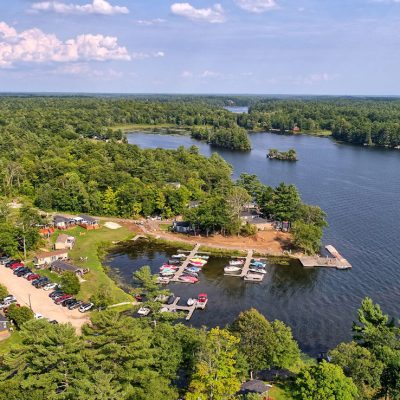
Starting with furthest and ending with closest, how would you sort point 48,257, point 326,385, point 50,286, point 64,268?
point 48,257, point 64,268, point 50,286, point 326,385

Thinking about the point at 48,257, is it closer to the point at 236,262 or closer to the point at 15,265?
the point at 15,265

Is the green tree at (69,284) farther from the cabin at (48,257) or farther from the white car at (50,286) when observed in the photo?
the cabin at (48,257)

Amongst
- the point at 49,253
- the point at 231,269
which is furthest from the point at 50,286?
the point at 231,269

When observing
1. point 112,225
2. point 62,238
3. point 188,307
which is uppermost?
point 62,238

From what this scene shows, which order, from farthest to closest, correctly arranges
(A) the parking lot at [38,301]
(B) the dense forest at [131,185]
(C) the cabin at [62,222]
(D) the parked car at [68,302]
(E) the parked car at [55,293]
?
(C) the cabin at [62,222] → (B) the dense forest at [131,185] → (E) the parked car at [55,293] → (D) the parked car at [68,302] → (A) the parking lot at [38,301]

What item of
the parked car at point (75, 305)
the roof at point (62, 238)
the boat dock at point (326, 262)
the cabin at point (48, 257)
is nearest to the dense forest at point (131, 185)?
the boat dock at point (326, 262)

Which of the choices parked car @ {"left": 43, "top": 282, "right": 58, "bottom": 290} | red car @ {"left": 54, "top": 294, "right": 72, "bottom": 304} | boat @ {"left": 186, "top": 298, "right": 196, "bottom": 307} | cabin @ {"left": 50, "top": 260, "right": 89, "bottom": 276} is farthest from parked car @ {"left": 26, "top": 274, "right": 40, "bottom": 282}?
boat @ {"left": 186, "top": 298, "right": 196, "bottom": 307}

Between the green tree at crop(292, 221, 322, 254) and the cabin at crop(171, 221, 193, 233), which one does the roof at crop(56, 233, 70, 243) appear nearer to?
the cabin at crop(171, 221, 193, 233)
